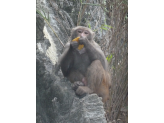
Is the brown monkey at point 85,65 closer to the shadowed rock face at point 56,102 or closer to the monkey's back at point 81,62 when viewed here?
the monkey's back at point 81,62

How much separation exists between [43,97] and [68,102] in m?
0.41

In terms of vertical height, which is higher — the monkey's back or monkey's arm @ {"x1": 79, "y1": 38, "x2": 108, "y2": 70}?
monkey's arm @ {"x1": 79, "y1": 38, "x2": 108, "y2": 70}

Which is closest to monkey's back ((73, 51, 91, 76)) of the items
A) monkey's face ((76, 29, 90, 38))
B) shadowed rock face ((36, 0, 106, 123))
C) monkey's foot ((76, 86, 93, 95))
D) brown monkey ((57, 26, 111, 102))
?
brown monkey ((57, 26, 111, 102))

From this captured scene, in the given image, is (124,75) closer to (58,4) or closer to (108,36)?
(108,36)

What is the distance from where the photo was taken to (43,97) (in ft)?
11.6

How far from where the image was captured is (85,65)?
487 centimetres

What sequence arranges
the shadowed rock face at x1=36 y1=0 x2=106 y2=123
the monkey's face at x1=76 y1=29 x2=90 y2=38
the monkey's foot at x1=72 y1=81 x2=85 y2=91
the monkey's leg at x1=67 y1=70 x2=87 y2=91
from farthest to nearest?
the monkey's face at x1=76 y1=29 x2=90 y2=38, the monkey's leg at x1=67 y1=70 x2=87 y2=91, the monkey's foot at x1=72 y1=81 x2=85 y2=91, the shadowed rock face at x1=36 y1=0 x2=106 y2=123

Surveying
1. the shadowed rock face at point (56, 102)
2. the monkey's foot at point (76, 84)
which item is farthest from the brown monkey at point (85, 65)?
the shadowed rock face at point (56, 102)

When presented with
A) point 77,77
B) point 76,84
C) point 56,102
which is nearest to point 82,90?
point 76,84

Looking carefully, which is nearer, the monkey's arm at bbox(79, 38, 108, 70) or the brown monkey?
the brown monkey

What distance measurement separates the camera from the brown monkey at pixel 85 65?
450cm

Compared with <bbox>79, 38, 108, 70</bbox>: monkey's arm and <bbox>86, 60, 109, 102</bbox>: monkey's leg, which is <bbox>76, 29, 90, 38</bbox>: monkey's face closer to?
<bbox>79, 38, 108, 70</bbox>: monkey's arm

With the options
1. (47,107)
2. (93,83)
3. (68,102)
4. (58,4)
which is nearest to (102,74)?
(93,83)

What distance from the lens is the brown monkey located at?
4496 millimetres
